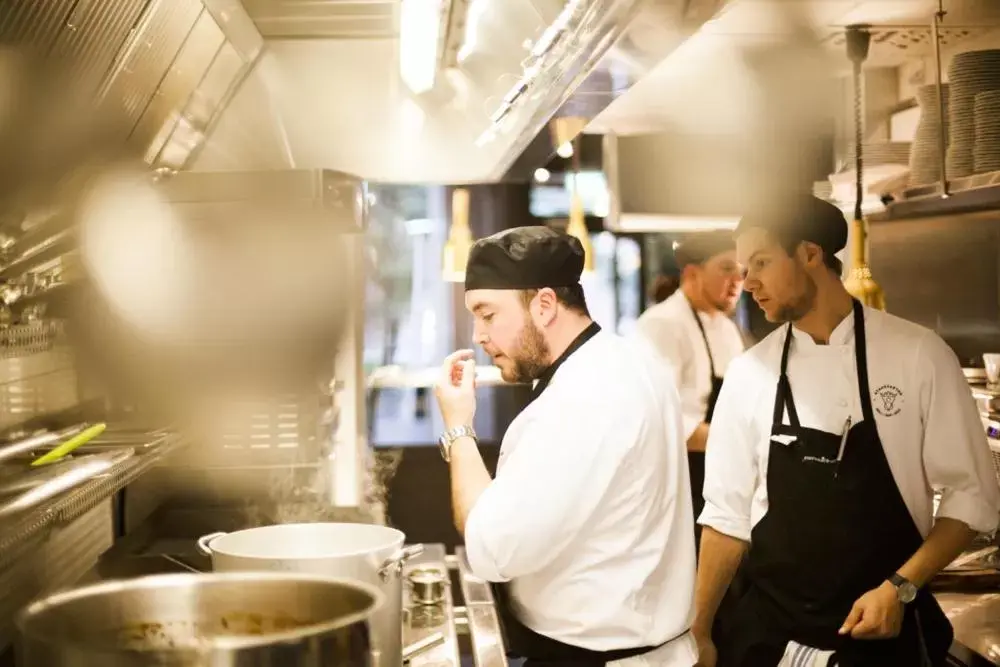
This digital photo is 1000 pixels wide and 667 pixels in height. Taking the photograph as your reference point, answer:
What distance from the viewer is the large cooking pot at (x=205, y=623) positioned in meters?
1.11

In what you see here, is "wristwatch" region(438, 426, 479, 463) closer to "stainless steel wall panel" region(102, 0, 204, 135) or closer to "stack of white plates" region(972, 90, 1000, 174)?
"stainless steel wall panel" region(102, 0, 204, 135)

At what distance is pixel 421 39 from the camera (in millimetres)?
2898

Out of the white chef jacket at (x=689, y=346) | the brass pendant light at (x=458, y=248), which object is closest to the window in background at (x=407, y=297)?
the brass pendant light at (x=458, y=248)

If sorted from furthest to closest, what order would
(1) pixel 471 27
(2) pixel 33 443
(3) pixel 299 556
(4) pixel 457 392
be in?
(1) pixel 471 27, (4) pixel 457 392, (2) pixel 33 443, (3) pixel 299 556

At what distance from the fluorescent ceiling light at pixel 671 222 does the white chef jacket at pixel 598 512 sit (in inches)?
128

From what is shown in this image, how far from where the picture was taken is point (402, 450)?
554 cm

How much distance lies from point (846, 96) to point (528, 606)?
11.8ft

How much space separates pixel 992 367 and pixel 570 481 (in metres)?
1.68

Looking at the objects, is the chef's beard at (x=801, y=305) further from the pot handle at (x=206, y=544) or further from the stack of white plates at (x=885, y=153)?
the pot handle at (x=206, y=544)

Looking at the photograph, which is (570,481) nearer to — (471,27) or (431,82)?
(471,27)

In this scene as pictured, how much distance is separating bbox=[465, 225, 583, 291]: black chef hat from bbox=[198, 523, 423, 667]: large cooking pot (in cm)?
53

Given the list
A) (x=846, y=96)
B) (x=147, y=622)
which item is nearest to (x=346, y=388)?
(x=147, y=622)

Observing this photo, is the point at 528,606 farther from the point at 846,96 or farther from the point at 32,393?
the point at 846,96

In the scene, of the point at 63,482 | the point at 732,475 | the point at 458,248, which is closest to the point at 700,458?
the point at 458,248
